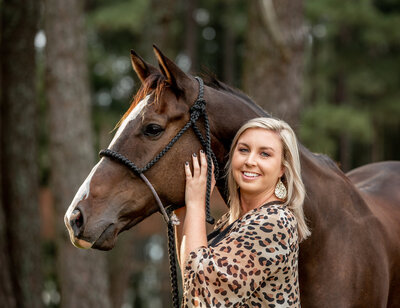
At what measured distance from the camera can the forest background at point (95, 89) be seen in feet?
20.0

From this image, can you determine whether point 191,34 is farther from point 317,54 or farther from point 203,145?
point 203,145

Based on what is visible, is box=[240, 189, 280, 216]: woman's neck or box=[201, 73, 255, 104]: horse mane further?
box=[201, 73, 255, 104]: horse mane

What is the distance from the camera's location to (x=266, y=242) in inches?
88.4

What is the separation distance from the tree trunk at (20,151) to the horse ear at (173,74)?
14.6 ft

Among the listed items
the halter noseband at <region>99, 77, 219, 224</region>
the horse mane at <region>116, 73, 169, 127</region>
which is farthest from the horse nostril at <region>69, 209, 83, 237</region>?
the horse mane at <region>116, 73, 169, 127</region>

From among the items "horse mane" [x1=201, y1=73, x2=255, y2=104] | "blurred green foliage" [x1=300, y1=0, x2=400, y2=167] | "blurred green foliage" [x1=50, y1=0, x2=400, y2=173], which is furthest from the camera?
"blurred green foliage" [x1=300, y1=0, x2=400, y2=167]

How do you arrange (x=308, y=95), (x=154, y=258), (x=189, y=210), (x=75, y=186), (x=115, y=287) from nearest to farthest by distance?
1. (x=189, y=210)
2. (x=75, y=186)
3. (x=115, y=287)
4. (x=154, y=258)
5. (x=308, y=95)

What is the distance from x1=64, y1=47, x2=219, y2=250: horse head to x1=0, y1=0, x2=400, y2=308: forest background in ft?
1.49

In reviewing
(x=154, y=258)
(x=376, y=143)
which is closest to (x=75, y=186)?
(x=154, y=258)

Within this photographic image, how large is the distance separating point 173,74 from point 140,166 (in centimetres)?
48

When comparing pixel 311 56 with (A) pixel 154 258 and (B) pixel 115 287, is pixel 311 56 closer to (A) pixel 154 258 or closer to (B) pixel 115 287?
(A) pixel 154 258

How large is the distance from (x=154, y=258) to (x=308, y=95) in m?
8.35

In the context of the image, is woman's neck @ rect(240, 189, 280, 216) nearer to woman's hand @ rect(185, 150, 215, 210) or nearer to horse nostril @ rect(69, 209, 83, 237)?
woman's hand @ rect(185, 150, 215, 210)

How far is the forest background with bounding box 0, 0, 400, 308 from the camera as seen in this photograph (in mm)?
6086
